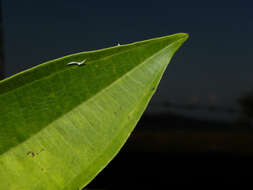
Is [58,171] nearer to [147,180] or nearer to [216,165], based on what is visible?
[147,180]

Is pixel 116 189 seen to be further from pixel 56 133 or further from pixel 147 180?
pixel 56 133

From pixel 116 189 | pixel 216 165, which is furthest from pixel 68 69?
pixel 216 165

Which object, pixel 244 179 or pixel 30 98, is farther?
pixel 244 179

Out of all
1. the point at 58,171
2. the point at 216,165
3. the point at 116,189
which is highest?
the point at 58,171

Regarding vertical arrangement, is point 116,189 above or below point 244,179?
above

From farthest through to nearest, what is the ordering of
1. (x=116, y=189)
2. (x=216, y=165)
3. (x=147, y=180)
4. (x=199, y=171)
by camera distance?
1. (x=216, y=165)
2. (x=199, y=171)
3. (x=147, y=180)
4. (x=116, y=189)

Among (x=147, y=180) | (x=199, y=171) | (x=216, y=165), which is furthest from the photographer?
(x=216, y=165)

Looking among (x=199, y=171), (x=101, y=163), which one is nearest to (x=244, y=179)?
(x=199, y=171)
